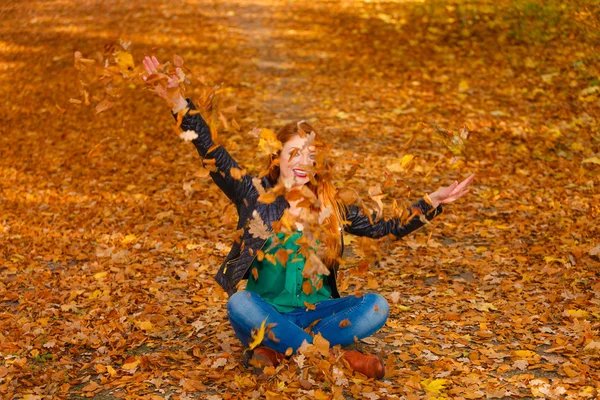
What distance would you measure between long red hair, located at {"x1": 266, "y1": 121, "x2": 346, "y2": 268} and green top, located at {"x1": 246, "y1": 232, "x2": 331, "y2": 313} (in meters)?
0.15

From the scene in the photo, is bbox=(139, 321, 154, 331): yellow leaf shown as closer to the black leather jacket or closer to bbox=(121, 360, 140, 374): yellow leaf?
bbox=(121, 360, 140, 374): yellow leaf

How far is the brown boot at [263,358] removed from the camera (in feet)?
13.2

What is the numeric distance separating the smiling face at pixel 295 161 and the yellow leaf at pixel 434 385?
4.29 feet

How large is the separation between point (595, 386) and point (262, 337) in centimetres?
184

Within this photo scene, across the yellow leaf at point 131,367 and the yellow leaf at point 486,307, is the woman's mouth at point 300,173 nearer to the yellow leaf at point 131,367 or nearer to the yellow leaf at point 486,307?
the yellow leaf at point 131,367

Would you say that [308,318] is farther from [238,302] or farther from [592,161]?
[592,161]

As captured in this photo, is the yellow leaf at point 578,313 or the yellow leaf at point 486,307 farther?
the yellow leaf at point 486,307

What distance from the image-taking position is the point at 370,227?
423 centimetres

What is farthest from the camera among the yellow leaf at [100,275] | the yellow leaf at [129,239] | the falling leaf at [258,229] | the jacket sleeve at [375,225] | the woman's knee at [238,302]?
the yellow leaf at [129,239]

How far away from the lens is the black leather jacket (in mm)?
3965

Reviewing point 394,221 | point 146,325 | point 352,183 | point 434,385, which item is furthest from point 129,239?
point 434,385

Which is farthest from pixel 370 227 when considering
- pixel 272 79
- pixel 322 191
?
pixel 272 79

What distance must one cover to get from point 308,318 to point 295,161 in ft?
2.96


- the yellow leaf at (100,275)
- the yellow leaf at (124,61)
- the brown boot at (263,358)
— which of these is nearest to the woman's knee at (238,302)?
the brown boot at (263,358)
